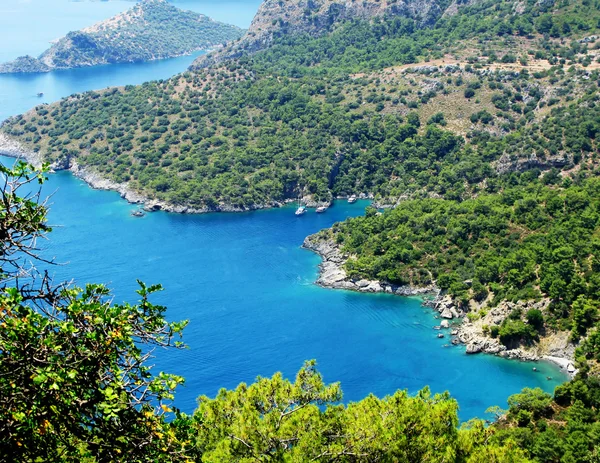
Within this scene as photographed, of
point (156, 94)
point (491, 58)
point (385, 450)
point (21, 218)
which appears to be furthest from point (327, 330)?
point (156, 94)

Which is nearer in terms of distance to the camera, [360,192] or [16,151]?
[360,192]

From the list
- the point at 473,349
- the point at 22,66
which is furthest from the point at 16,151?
the point at 473,349

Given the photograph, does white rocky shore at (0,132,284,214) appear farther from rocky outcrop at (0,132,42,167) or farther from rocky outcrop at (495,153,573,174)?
rocky outcrop at (495,153,573,174)

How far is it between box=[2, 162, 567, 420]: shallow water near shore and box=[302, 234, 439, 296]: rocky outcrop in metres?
0.88

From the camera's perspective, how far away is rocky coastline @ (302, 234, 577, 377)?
166 feet

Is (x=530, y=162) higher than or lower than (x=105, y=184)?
higher

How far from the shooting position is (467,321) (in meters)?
56.2

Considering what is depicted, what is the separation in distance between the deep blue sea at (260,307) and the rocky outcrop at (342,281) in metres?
0.95

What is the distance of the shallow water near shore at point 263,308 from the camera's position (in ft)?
162

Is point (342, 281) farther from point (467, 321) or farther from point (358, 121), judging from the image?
point (358, 121)

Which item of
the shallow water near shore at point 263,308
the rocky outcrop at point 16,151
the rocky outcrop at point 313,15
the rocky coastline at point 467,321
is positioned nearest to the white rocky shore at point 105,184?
the rocky outcrop at point 16,151

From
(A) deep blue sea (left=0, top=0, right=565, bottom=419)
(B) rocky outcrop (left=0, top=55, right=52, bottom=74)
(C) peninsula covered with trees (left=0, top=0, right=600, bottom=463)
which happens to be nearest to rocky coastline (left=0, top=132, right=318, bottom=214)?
(C) peninsula covered with trees (left=0, top=0, right=600, bottom=463)

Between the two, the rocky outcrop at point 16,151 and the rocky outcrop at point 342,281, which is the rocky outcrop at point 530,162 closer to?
the rocky outcrop at point 342,281

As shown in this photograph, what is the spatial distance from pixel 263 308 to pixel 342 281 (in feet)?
28.5
